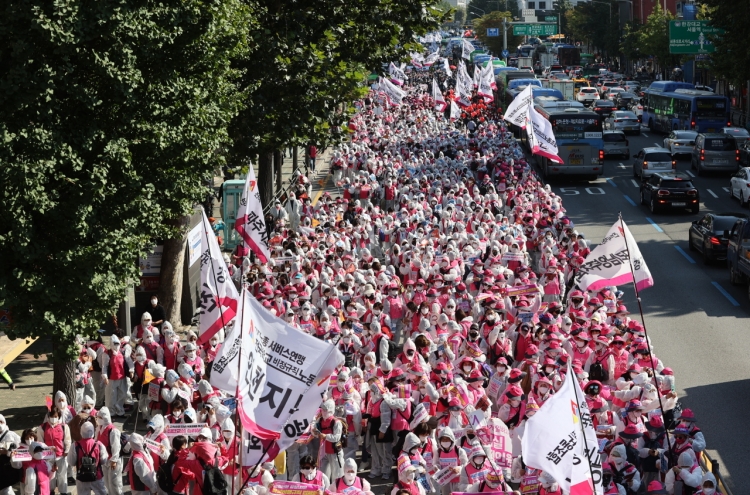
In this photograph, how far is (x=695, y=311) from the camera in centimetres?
2405

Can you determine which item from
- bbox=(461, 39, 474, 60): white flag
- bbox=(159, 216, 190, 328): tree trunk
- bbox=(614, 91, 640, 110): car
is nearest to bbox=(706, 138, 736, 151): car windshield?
bbox=(159, 216, 190, 328): tree trunk

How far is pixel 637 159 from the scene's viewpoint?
1645 inches

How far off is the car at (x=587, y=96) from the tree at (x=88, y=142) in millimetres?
50616

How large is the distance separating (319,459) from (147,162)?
469cm

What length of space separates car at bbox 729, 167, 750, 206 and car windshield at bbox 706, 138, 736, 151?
4639 millimetres

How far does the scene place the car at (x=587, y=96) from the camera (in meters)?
65.8

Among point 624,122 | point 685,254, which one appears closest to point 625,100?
point 624,122

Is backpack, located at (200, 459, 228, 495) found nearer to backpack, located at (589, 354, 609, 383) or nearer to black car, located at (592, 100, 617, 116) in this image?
backpack, located at (589, 354, 609, 383)

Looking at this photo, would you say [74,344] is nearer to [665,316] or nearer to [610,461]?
[610,461]

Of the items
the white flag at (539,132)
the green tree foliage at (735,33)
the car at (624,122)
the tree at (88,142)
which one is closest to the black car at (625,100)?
the car at (624,122)

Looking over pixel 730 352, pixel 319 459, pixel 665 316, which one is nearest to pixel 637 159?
pixel 665 316

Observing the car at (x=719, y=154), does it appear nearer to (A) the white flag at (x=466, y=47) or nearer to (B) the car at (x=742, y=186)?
(B) the car at (x=742, y=186)

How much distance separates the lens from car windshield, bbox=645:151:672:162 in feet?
130

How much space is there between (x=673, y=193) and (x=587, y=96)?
34977mm
